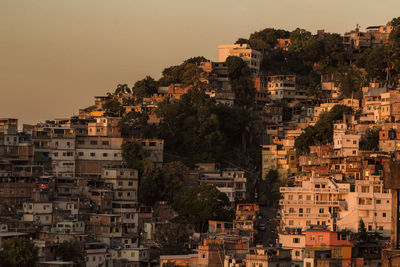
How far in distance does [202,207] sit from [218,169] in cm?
1042

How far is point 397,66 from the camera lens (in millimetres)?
82125

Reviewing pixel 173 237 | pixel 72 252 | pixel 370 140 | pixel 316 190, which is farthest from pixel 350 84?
pixel 72 252

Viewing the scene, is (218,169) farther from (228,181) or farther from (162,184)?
(162,184)

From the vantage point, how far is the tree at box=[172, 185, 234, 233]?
62.5 m

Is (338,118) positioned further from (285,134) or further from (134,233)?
(134,233)

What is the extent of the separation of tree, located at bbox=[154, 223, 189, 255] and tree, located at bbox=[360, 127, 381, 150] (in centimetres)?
1494

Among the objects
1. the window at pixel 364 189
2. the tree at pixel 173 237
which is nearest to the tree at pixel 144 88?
the tree at pixel 173 237

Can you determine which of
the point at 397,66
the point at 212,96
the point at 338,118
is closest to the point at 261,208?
the point at 338,118

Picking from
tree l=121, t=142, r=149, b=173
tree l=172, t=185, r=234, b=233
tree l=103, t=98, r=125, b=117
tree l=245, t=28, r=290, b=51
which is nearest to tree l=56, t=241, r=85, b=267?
tree l=172, t=185, r=234, b=233

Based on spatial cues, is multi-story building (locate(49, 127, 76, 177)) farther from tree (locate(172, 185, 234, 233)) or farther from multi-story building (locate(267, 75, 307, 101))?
multi-story building (locate(267, 75, 307, 101))

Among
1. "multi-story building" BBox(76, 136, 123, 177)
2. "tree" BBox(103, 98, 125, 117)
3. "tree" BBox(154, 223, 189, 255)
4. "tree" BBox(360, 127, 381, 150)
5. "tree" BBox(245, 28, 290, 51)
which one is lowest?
"tree" BBox(154, 223, 189, 255)

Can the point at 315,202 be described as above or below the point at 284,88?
below

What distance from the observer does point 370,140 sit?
2630 inches

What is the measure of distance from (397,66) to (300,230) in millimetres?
33071
